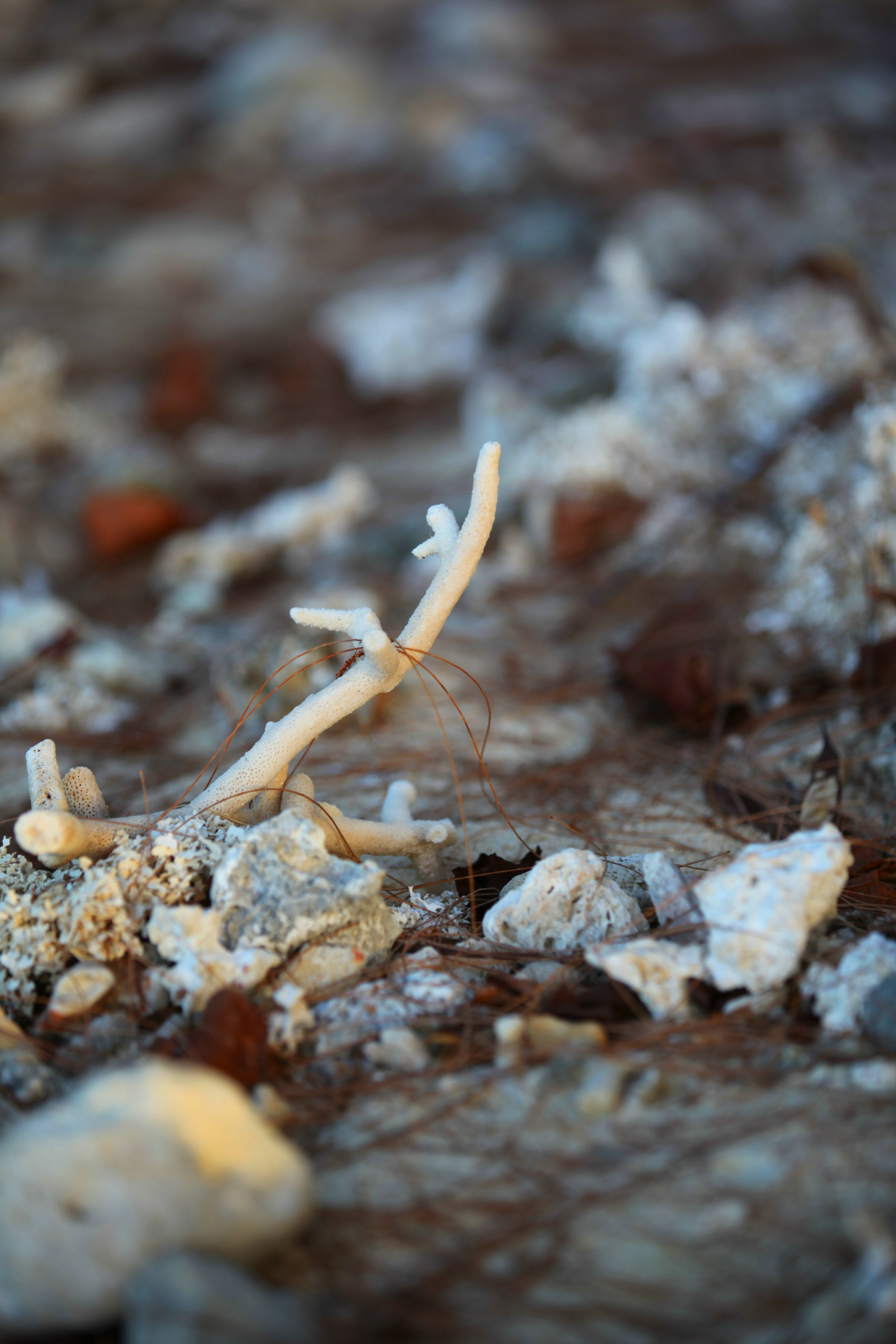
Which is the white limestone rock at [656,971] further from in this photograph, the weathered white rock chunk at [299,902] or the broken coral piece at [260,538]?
the broken coral piece at [260,538]

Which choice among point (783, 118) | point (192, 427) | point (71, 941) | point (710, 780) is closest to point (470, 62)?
point (783, 118)

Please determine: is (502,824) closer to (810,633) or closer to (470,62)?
(810,633)

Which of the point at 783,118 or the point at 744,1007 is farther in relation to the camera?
the point at 783,118

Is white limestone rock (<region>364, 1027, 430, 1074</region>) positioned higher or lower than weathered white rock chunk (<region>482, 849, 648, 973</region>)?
higher

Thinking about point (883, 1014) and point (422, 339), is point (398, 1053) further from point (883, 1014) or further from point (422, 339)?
point (422, 339)

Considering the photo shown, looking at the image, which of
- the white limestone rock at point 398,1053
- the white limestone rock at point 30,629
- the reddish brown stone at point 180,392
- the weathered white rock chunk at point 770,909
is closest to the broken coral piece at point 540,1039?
the white limestone rock at point 398,1053

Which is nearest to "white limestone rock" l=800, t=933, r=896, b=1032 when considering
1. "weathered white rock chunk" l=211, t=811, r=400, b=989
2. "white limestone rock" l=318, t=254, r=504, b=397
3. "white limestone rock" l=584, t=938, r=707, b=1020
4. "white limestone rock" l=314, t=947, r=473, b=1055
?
"white limestone rock" l=584, t=938, r=707, b=1020

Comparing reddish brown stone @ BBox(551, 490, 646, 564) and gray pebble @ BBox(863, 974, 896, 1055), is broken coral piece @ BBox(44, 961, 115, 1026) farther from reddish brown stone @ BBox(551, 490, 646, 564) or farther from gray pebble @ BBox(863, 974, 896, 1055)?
reddish brown stone @ BBox(551, 490, 646, 564)
